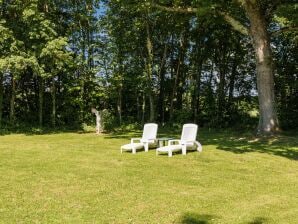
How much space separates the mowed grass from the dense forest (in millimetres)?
8449

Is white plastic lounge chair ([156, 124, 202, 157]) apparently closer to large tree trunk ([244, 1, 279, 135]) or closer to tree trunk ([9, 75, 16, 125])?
large tree trunk ([244, 1, 279, 135])

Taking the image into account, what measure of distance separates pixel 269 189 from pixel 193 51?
63.5 ft

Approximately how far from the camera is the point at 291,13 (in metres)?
17.7

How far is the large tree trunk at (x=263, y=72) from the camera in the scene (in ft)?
64.0

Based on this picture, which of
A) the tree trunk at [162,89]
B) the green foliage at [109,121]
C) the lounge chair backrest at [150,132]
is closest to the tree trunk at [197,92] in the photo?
the tree trunk at [162,89]

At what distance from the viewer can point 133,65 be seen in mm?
26734

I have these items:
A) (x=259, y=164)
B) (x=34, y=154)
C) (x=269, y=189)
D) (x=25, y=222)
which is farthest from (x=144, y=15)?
(x=25, y=222)

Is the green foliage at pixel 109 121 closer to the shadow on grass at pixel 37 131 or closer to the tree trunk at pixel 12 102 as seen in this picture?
the shadow on grass at pixel 37 131

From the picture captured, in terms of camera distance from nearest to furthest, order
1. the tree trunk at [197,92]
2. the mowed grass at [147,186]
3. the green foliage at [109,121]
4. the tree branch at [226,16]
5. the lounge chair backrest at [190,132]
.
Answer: the mowed grass at [147,186], the lounge chair backrest at [190,132], the tree branch at [226,16], the green foliage at [109,121], the tree trunk at [197,92]

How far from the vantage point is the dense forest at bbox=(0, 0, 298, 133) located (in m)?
22.1

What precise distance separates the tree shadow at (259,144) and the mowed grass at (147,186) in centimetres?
10

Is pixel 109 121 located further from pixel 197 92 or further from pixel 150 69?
pixel 197 92

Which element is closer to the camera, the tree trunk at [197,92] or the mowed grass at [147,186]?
the mowed grass at [147,186]

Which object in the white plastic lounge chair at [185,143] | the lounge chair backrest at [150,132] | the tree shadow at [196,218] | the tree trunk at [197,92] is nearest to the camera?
the tree shadow at [196,218]
